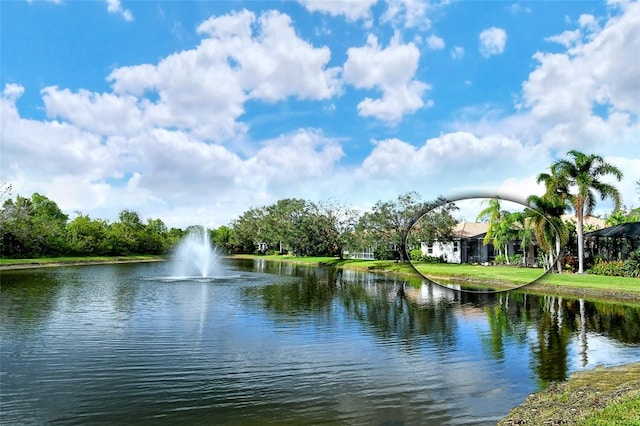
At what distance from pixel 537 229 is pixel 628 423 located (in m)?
2.61

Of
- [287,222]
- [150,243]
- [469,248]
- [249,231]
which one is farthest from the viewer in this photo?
[249,231]

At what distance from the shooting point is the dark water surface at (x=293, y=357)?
632cm

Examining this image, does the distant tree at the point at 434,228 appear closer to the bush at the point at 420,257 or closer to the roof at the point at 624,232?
the bush at the point at 420,257

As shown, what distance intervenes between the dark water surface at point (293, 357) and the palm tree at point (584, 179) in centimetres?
826

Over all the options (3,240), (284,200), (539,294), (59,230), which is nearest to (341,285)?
(539,294)

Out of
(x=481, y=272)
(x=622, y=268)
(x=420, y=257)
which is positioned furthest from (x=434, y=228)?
(x=622, y=268)

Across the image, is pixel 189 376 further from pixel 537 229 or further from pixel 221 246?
pixel 221 246

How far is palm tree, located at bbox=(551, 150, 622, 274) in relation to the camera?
2336 cm

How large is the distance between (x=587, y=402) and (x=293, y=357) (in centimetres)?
492

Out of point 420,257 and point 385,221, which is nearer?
point 420,257

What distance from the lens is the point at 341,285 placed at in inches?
993

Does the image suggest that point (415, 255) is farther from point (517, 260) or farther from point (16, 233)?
point (16, 233)

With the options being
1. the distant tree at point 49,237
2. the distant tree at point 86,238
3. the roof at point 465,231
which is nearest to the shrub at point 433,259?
the roof at point 465,231

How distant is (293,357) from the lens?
359 inches
